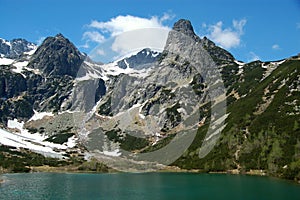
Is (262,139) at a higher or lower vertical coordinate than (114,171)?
higher

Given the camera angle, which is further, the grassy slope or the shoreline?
the shoreline

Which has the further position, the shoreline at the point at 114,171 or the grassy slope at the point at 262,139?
the shoreline at the point at 114,171

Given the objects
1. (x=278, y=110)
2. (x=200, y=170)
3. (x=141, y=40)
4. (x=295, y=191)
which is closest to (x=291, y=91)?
(x=278, y=110)

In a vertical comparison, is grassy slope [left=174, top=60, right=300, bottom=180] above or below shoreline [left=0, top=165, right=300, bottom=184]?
above

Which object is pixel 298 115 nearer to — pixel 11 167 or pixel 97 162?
pixel 97 162

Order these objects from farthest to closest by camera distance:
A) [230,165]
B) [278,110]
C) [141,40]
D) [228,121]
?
1. [228,121]
2. [278,110]
3. [230,165]
4. [141,40]

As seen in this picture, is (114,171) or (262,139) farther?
(114,171)

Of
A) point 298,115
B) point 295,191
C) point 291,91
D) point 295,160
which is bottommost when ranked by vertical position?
point 295,191

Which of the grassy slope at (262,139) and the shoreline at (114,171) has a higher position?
the grassy slope at (262,139)

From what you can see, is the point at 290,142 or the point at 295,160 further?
the point at 290,142

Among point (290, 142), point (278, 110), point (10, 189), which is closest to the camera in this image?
point (10, 189)

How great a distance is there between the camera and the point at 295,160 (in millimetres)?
118625

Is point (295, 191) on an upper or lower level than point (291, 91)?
lower

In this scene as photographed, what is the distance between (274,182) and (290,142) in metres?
34.6
